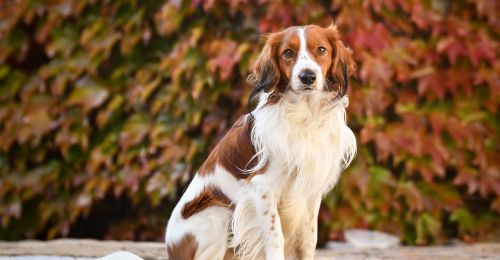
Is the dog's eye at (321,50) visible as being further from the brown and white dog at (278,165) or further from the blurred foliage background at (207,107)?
the blurred foliage background at (207,107)

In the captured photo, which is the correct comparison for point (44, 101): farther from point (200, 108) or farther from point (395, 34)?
point (395, 34)

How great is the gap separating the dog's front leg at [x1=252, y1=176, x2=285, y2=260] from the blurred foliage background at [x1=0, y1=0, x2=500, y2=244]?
1.70 meters

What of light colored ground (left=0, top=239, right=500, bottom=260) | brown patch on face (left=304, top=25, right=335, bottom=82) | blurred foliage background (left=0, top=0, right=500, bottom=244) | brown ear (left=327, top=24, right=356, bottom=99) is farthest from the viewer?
blurred foliage background (left=0, top=0, right=500, bottom=244)

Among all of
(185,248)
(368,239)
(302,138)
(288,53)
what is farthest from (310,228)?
(368,239)

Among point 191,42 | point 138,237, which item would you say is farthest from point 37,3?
point 138,237

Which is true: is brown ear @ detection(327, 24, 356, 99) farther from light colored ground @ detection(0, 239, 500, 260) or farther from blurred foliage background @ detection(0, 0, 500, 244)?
blurred foliage background @ detection(0, 0, 500, 244)

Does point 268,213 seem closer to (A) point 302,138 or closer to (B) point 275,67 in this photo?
(A) point 302,138

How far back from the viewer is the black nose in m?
3.30

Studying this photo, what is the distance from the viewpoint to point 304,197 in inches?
140

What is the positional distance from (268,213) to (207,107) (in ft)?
6.26

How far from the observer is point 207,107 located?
17.3 feet

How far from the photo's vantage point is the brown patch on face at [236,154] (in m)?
3.57

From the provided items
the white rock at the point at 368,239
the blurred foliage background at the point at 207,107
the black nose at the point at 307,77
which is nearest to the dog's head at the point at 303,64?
the black nose at the point at 307,77

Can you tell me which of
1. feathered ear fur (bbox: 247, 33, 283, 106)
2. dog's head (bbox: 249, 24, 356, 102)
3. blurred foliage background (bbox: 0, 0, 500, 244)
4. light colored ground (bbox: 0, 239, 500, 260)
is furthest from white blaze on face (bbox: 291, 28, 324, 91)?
blurred foliage background (bbox: 0, 0, 500, 244)
